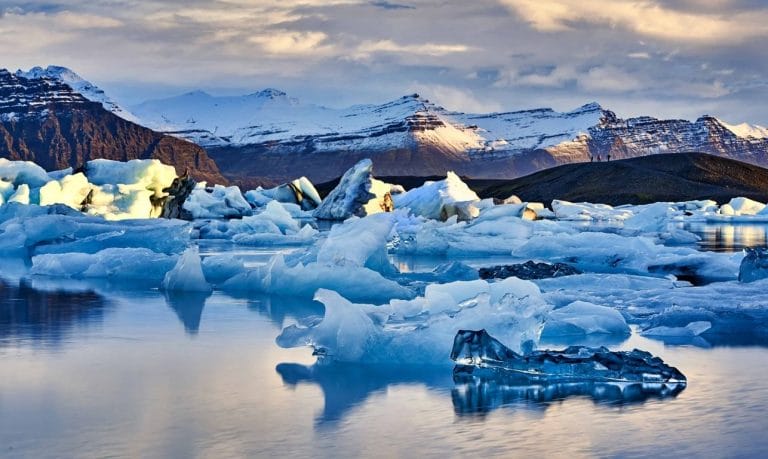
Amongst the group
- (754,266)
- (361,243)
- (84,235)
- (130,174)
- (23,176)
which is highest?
(130,174)

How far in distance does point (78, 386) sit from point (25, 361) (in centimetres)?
110

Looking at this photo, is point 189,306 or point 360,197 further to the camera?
point 360,197

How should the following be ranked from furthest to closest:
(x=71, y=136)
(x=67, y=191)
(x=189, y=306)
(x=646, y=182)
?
1. (x=71, y=136)
2. (x=646, y=182)
3. (x=67, y=191)
4. (x=189, y=306)

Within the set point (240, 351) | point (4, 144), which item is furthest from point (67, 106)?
point (240, 351)

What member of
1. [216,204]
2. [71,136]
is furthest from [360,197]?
[71,136]

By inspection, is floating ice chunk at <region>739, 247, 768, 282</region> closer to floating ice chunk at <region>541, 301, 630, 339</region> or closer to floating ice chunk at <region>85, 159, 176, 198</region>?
floating ice chunk at <region>541, 301, 630, 339</region>

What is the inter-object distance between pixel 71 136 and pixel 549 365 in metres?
180

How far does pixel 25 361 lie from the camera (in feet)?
24.4

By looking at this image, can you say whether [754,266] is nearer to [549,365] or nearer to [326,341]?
[549,365]

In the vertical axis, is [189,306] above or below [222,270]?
below

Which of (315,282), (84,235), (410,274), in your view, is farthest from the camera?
(84,235)

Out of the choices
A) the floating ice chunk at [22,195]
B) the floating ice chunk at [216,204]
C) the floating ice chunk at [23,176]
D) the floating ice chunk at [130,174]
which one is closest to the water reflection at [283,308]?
the floating ice chunk at [22,195]

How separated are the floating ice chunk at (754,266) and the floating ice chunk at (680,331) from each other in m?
3.64

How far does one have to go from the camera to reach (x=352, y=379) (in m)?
6.72
